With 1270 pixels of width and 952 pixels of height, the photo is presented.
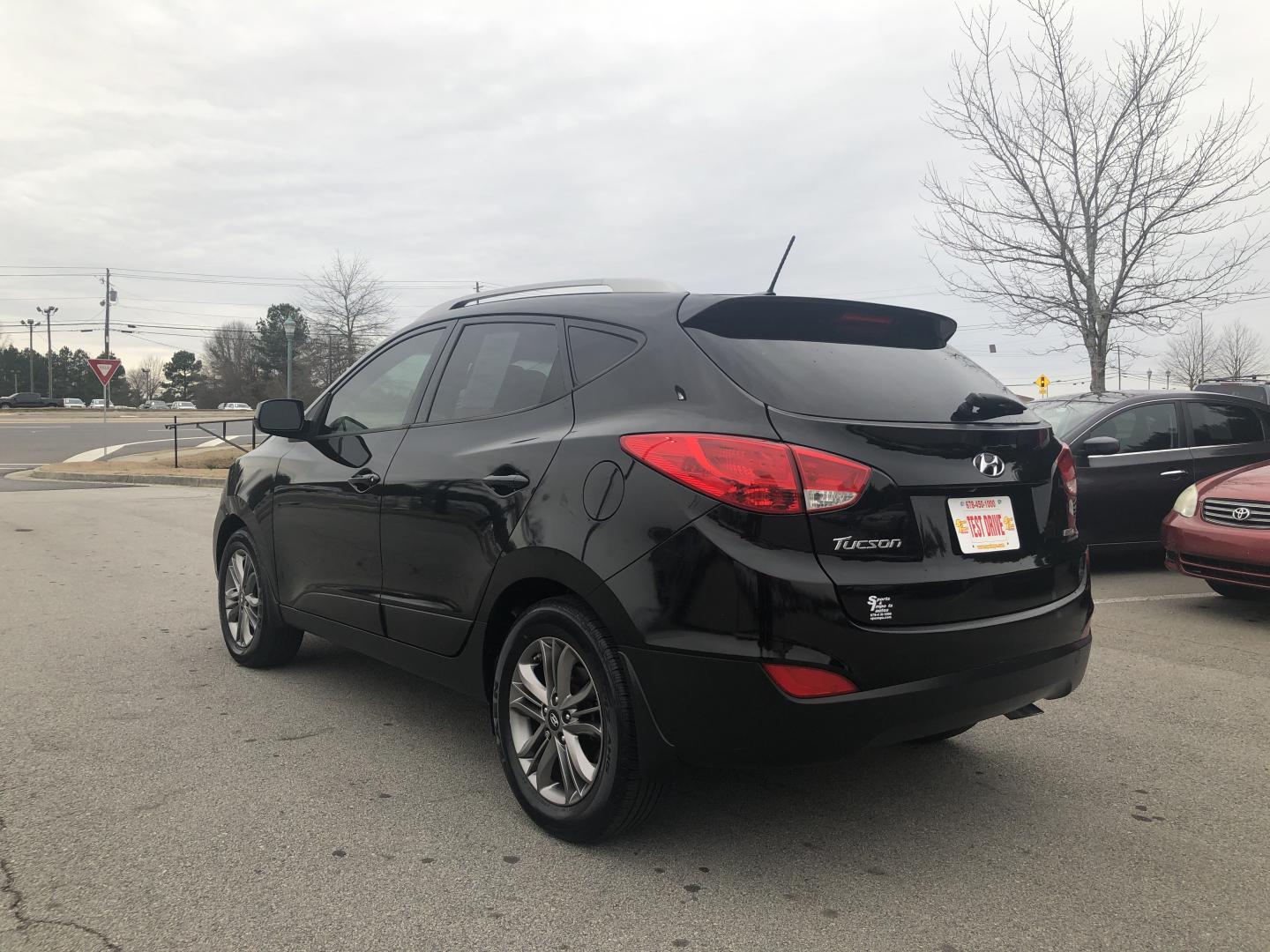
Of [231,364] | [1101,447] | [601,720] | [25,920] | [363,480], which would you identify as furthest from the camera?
[231,364]

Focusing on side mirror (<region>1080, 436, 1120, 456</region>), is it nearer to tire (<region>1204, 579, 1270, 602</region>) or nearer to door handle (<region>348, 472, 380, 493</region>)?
tire (<region>1204, 579, 1270, 602</region>)

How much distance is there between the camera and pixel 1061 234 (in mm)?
17859

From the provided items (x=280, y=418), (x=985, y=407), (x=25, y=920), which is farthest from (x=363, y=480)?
(x=985, y=407)

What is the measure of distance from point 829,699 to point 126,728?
308cm

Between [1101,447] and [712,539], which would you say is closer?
[712,539]

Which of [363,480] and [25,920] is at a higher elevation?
[363,480]

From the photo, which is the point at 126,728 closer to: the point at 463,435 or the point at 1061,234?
the point at 463,435

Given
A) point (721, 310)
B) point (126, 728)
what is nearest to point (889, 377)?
point (721, 310)

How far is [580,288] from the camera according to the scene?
3.73 metres

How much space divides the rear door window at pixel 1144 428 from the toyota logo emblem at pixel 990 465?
582 cm

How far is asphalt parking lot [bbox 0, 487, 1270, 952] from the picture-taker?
258 cm

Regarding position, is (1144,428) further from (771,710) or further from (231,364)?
(231,364)

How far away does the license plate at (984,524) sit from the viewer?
2.87 m

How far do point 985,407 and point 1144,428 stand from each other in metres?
6.15
